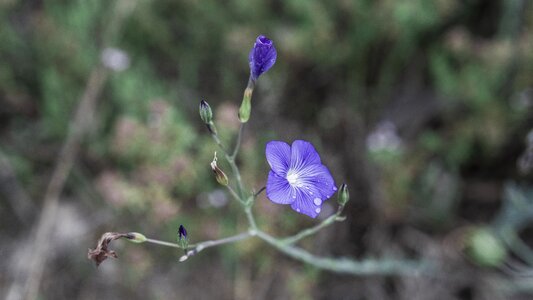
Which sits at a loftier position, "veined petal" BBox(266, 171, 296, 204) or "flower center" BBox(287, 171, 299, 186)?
"flower center" BBox(287, 171, 299, 186)

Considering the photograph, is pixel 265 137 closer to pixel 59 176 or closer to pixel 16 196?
pixel 59 176

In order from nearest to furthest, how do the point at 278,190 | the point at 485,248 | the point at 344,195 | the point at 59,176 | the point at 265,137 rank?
the point at 278,190 < the point at 344,195 < the point at 485,248 < the point at 59,176 < the point at 265,137

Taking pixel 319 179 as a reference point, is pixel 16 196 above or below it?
above

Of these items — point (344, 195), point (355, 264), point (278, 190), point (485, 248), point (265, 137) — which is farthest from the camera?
point (265, 137)

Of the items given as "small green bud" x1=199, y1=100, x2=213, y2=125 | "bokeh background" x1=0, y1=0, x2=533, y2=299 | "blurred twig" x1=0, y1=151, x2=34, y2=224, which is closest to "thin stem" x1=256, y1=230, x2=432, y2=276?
"bokeh background" x1=0, y1=0, x2=533, y2=299

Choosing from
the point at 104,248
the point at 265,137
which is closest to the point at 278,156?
the point at 104,248

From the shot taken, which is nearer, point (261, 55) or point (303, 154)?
point (261, 55)

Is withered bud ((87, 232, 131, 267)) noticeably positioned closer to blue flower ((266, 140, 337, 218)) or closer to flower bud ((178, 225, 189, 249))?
flower bud ((178, 225, 189, 249))
